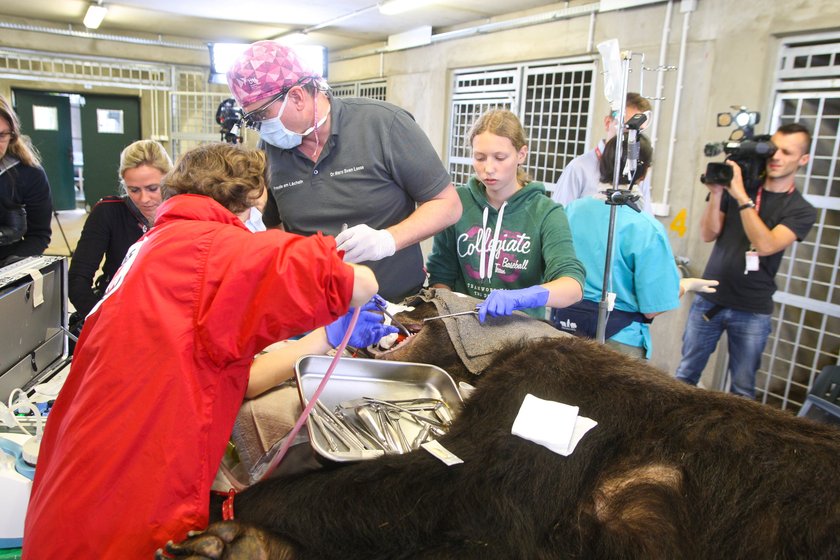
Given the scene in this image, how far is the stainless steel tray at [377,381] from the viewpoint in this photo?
1.33 m

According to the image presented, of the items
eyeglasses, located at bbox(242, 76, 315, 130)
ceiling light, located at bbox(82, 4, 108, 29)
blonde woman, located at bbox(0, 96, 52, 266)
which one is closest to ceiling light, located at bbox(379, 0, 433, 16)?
ceiling light, located at bbox(82, 4, 108, 29)

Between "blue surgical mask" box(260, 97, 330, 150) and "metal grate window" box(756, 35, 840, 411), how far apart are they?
9.66 ft

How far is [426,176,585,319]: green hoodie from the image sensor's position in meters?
1.82

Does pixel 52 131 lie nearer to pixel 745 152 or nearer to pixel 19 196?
pixel 19 196

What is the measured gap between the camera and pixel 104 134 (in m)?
8.89

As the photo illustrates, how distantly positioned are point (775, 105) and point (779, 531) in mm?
3326

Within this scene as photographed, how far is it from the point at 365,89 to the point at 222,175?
7.52 meters

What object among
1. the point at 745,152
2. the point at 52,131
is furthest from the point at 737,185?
the point at 52,131

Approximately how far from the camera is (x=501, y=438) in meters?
1.11

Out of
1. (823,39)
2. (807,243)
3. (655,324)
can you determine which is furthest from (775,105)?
(655,324)

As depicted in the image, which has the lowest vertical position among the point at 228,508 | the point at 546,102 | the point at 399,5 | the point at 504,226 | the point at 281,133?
the point at 228,508

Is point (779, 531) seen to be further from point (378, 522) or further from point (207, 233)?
point (207, 233)

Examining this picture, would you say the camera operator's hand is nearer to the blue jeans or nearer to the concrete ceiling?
the blue jeans

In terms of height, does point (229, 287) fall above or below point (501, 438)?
above
